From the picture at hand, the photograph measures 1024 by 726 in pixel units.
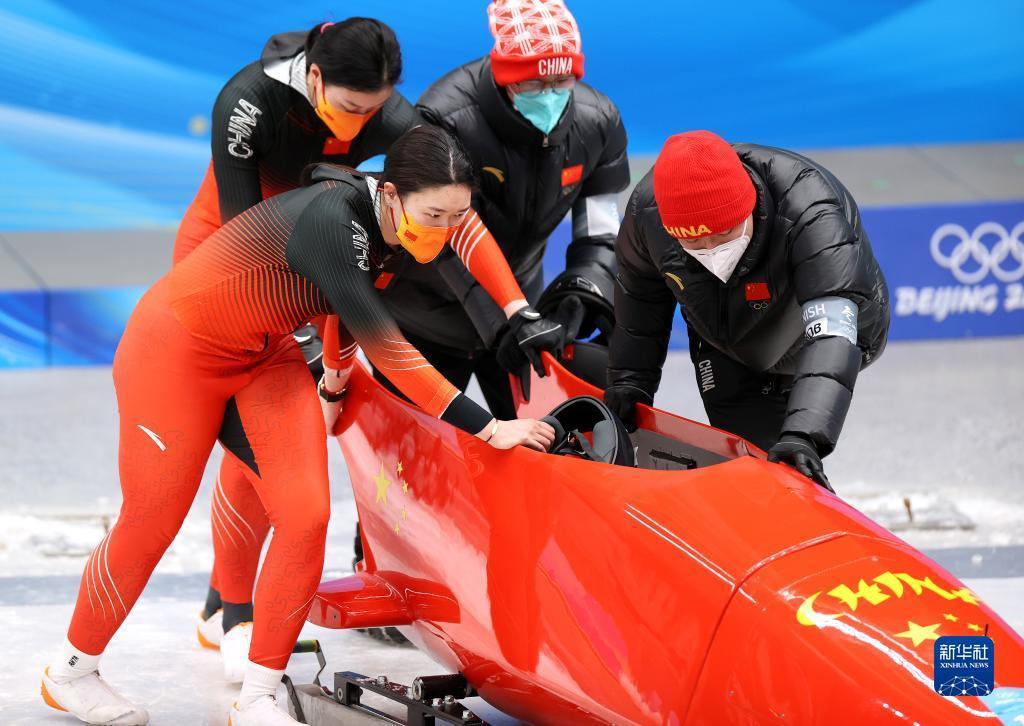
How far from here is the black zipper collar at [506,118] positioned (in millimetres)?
3791

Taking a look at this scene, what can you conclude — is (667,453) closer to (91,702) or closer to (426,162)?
(426,162)

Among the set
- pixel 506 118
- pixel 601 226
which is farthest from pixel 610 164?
pixel 506 118

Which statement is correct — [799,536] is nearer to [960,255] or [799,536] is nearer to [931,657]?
[931,657]

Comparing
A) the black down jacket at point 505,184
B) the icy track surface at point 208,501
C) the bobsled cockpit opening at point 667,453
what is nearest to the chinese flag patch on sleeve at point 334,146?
the black down jacket at point 505,184

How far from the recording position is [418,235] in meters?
2.89

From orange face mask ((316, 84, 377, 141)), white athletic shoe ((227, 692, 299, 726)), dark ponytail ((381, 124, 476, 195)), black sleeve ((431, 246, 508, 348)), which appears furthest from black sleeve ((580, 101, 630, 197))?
white athletic shoe ((227, 692, 299, 726))

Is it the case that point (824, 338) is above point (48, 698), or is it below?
above

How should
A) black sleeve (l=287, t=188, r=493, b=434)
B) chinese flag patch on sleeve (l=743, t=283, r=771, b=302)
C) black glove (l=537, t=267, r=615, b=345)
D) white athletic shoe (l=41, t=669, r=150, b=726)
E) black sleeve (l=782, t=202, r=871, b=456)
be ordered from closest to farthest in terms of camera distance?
black sleeve (l=782, t=202, r=871, b=456) → black sleeve (l=287, t=188, r=493, b=434) → chinese flag patch on sleeve (l=743, t=283, r=771, b=302) → white athletic shoe (l=41, t=669, r=150, b=726) → black glove (l=537, t=267, r=615, b=345)

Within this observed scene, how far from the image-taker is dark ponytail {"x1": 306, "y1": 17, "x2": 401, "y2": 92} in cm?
312

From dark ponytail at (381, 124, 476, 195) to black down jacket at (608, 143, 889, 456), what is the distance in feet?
1.54

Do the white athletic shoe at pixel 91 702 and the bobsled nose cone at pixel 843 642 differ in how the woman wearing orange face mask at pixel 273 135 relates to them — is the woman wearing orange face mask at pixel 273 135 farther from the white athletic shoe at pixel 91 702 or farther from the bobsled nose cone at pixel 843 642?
the bobsled nose cone at pixel 843 642

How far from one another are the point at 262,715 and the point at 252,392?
27.3 inches

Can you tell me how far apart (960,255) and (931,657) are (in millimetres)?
6239

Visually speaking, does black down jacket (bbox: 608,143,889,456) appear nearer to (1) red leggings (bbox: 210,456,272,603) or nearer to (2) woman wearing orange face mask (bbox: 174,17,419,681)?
(2) woman wearing orange face mask (bbox: 174,17,419,681)
